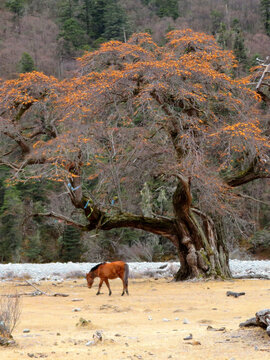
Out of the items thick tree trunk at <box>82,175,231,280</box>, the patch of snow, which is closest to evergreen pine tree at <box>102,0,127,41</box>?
the patch of snow

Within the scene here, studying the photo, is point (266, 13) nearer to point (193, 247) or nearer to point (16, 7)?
point (16, 7)

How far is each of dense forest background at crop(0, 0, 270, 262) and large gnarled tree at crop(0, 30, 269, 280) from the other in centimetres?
137

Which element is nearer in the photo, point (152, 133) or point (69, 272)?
point (152, 133)

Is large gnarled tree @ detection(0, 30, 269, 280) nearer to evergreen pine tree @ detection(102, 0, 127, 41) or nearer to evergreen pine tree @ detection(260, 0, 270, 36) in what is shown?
evergreen pine tree @ detection(102, 0, 127, 41)

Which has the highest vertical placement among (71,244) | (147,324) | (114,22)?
(114,22)

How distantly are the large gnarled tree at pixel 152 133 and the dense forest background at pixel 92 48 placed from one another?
137 cm

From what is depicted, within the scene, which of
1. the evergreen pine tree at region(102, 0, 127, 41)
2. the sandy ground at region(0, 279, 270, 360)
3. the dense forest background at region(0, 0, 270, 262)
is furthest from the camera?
the evergreen pine tree at region(102, 0, 127, 41)

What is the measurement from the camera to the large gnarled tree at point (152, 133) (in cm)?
1364

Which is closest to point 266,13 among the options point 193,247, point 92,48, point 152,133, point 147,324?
point 92,48

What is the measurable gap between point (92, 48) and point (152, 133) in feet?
119

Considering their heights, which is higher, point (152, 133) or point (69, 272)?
point (152, 133)

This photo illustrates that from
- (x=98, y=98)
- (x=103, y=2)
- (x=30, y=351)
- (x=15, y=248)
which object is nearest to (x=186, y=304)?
(x=30, y=351)

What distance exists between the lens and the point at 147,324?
7.52 m

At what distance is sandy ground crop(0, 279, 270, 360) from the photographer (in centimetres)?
522
